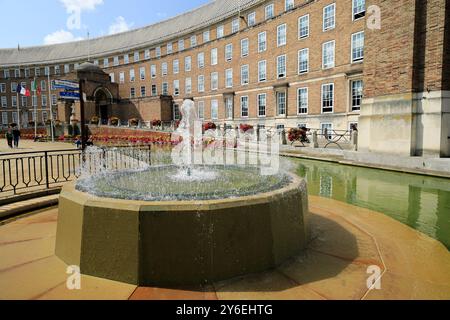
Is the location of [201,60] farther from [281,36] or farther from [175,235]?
[175,235]

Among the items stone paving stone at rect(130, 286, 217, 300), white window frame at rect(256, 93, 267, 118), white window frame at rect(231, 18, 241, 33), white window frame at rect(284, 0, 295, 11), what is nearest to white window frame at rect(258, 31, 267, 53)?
white window frame at rect(284, 0, 295, 11)

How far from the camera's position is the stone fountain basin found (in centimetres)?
336

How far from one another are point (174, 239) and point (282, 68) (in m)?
34.0

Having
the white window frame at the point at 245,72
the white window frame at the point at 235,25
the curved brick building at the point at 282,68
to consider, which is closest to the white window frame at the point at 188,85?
the curved brick building at the point at 282,68

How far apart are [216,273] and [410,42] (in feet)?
45.3

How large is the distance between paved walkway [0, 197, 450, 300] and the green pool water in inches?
42.0

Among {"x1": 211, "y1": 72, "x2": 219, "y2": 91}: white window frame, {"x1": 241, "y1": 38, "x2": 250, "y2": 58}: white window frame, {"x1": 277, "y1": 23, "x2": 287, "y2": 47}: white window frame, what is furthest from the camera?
{"x1": 211, "y1": 72, "x2": 219, "y2": 91}: white window frame

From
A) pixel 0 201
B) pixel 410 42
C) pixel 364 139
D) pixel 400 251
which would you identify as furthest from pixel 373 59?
pixel 0 201

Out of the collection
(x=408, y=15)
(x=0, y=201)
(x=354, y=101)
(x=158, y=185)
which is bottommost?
(x=0, y=201)

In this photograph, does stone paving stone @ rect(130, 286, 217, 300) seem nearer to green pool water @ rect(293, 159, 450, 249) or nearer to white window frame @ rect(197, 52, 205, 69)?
green pool water @ rect(293, 159, 450, 249)

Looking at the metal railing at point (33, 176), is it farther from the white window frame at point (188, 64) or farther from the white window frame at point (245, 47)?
the white window frame at point (188, 64)

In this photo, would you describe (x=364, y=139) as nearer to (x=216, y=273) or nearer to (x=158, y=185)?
(x=158, y=185)
